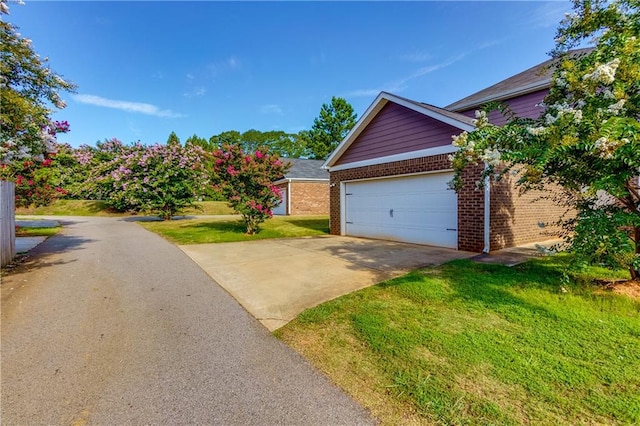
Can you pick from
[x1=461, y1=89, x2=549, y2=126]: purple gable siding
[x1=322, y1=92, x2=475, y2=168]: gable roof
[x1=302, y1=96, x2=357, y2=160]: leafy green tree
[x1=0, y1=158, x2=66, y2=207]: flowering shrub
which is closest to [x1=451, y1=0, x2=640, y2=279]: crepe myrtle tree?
[x1=322, y1=92, x2=475, y2=168]: gable roof

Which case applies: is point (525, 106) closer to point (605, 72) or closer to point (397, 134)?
point (397, 134)

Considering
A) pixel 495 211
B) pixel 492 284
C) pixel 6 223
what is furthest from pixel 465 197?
pixel 6 223

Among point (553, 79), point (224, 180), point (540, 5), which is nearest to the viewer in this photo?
point (553, 79)

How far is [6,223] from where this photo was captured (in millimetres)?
6043

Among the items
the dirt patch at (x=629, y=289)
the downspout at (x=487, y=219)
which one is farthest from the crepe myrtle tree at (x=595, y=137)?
the downspout at (x=487, y=219)

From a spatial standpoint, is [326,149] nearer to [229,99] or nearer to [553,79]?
[229,99]

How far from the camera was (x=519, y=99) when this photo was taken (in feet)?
35.5

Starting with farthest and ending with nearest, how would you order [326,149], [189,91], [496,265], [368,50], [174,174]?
[326,149]
[189,91]
[174,174]
[368,50]
[496,265]

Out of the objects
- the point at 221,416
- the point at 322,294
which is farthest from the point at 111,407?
the point at 322,294

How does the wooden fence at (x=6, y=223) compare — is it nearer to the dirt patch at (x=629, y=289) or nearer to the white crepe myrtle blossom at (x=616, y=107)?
the white crepe myrtle blossom at (x=616, y=107)

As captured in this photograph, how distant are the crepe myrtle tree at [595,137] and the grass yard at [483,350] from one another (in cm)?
70

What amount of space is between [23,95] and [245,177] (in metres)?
5.89

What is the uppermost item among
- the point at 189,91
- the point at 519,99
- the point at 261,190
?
the point at 189,91

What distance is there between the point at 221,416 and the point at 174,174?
1640cm
